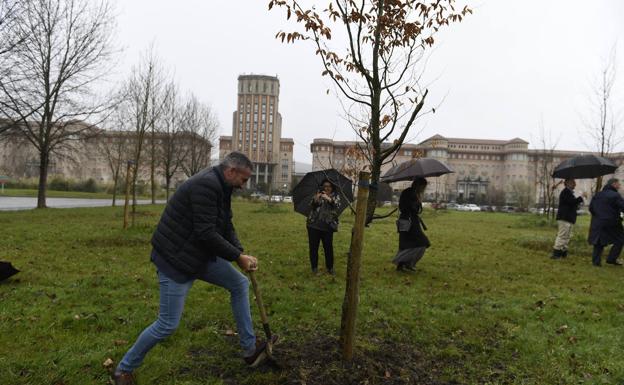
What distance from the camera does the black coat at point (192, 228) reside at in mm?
3059

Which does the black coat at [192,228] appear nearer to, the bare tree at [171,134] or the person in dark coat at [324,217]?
the person in dark coat at [324,217]

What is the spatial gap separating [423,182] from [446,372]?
13.6ft

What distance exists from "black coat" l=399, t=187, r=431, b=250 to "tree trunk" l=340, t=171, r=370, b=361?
4.02 meters

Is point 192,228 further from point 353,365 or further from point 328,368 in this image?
point 353,365

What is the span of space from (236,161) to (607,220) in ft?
30.1

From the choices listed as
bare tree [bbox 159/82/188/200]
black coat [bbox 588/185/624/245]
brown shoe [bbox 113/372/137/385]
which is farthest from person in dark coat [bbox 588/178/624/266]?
bare tree [bbox 159/82/188/200]

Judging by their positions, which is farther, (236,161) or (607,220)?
(607,220)

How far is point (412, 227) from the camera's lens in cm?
763

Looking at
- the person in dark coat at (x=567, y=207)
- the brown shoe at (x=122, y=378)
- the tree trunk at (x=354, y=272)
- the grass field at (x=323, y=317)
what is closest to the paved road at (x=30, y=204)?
the grass field at (x=323, y=317)

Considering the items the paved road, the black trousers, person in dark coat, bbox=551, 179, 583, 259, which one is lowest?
the paved road

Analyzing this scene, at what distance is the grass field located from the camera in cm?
369

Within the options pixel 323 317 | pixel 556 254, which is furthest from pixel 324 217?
pixel 556 254

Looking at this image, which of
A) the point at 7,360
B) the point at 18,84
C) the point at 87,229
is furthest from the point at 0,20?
the point at 7,360

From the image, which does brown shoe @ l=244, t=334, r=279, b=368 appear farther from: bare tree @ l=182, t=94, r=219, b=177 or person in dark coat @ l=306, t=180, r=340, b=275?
bare tree @ l=182, t=94, r=219, b=177
